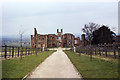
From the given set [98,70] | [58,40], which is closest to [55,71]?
[98,70]

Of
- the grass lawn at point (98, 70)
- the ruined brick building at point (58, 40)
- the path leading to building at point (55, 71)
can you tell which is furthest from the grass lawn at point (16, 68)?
the ruined brick building at point (58, 40)

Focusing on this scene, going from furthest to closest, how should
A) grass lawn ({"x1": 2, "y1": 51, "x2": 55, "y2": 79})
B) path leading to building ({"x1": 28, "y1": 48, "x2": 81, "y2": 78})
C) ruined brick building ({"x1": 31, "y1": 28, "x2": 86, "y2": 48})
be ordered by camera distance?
ruined brick building ({"x1": 31, "y1": 28, "x2": 86, "y2": 48})
path leading to building ({"x1": 28, "y1": 48, "x2": 81, "y2": 78})
grass lawn ({"x1": 2, "y1": 51, "x2": 55, "y2": 79})

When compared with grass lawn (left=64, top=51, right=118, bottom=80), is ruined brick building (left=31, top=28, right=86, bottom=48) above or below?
above

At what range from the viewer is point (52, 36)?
104938 mm

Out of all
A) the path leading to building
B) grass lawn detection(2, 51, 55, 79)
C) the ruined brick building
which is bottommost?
the path leading to building

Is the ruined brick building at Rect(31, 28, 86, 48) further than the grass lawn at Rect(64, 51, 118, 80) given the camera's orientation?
Yes

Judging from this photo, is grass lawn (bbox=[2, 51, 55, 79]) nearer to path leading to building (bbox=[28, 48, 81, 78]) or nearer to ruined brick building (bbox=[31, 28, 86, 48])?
path leading to building (bbox=[28, 48, 81, 78])

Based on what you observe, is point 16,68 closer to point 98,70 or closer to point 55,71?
point 55,71

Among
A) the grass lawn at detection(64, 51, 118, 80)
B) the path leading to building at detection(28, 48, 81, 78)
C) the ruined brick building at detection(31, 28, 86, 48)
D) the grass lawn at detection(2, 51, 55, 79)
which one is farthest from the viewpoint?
the ruined brick building at detection(31, 28, 86, 48)

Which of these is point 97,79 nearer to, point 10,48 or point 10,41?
point 10,48

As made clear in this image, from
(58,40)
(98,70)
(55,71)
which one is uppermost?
(58,40)

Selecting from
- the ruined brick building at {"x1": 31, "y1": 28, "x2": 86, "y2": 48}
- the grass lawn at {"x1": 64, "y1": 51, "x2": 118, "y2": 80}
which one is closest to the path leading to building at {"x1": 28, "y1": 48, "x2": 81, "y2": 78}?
the grass lawn at {"x1": 64, "y1": 51, "x2": 118, "y2": 80}

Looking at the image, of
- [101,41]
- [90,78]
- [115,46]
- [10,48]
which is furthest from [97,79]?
[101,41]

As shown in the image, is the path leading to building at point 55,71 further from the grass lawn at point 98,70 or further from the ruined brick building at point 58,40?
the ruined brick building at point 58,40
